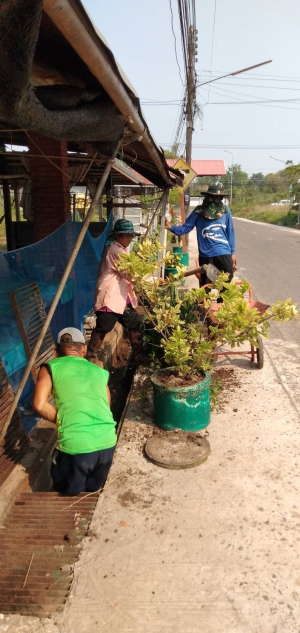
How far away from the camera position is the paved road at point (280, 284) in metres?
5.39

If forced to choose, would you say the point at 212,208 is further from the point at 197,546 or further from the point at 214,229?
the point at 197,546

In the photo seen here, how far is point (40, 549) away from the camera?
8.56ft

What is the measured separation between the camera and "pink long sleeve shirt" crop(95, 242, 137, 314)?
15.1 feet

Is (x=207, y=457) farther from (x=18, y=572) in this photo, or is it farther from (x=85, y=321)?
(x=85, y=321)

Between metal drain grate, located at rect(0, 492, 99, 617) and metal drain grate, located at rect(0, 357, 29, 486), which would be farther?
metal drain grate, located at rect(0, 357, 29, 486)

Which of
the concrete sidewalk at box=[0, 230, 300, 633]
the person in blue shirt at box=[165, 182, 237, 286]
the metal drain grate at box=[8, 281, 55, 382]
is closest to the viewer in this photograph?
the concrete sidewalk at box=[0, 230, 300, 633]

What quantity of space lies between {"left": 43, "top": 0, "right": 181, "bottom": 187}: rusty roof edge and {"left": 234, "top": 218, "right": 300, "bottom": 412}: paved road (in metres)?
3.05

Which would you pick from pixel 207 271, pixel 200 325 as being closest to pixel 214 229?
pixel 207 271

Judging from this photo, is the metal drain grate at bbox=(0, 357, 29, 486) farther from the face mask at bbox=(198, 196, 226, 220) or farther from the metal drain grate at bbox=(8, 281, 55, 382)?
the face mask at bbox=(198, 196, 226, 220)

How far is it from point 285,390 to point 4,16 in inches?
158

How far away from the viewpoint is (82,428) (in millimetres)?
Answer: 2938

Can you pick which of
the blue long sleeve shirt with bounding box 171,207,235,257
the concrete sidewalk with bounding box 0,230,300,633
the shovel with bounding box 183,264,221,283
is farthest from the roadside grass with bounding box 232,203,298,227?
the concrete sidewalk with bounding box 0,230,300,633

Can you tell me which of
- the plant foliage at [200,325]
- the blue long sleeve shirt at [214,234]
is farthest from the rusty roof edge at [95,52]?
the blue long sleeve shirt at [214,234]

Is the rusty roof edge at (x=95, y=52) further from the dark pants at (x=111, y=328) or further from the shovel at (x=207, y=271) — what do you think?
the dark pants at (x=111, y=328)
